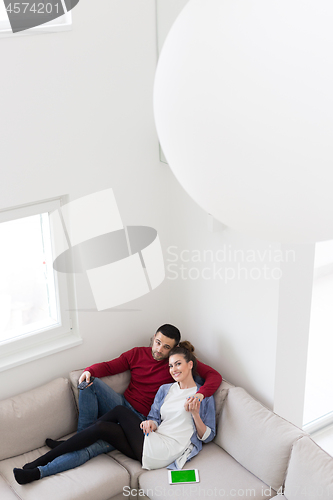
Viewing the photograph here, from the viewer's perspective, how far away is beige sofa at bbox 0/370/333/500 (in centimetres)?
284

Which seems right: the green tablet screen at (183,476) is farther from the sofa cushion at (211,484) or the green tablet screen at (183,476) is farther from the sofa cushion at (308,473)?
the sofa cushion at (308,473)

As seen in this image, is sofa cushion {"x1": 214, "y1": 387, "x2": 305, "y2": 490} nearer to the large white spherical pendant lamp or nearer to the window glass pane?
the window glass pane

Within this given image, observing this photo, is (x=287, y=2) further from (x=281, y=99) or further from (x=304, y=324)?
(x=304, y=324)

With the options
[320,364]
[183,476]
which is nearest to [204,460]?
[183,476]

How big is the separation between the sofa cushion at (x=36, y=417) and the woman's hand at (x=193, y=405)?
32.8 inches

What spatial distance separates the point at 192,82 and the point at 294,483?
280 centimetres

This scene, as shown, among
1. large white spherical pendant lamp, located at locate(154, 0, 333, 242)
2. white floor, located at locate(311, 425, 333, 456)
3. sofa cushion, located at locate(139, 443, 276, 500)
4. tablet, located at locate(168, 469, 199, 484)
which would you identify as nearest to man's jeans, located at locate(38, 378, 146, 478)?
sofa cushion, located at locate(139, 443, 276, 500)

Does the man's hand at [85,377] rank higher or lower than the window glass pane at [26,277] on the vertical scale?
lower

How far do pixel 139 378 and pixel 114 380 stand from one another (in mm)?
180

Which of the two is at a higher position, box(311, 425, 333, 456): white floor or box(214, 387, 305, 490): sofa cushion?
box(214, 387, 305, 490): sofa cushion

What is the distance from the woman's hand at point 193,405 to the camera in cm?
314

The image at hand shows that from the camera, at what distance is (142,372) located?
356 cm

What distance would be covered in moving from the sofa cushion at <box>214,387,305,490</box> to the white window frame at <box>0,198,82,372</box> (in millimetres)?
1136

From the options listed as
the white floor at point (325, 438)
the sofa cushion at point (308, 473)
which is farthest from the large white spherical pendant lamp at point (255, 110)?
the white floor at point (325, 438)
